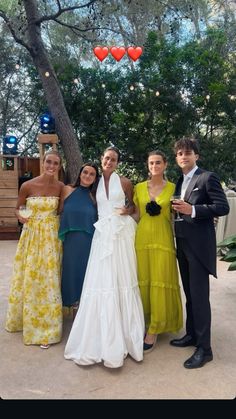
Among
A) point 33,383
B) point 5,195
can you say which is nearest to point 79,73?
point 5,195

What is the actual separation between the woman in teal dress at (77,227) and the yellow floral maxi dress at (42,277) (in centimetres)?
8

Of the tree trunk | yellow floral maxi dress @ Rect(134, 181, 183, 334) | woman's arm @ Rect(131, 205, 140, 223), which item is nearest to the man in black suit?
yellow floral maxi dress @ Rect(134, 181, 183, 334)

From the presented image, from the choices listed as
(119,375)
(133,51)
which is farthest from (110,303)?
(133,51)

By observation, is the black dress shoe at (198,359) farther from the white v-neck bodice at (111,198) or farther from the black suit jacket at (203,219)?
the white v-neck bodice at (111,198)

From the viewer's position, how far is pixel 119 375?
2.22 meters

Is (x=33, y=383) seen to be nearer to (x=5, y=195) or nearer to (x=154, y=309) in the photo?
(x=154, y=309)

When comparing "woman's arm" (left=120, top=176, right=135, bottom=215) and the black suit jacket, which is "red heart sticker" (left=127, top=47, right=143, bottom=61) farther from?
the black suit jacket

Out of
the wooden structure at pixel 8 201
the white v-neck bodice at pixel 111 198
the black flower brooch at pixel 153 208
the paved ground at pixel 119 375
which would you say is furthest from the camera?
the wooden structure at pixel 8 201

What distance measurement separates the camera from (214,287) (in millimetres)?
4172

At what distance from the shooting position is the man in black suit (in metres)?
2.23

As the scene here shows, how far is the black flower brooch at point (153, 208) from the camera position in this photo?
2.47 meters

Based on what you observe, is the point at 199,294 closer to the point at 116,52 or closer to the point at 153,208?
the point at 153,208

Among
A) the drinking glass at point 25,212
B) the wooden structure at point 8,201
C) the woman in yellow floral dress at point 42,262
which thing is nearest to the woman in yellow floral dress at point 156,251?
the woman in yellow floral dress at point 42,262

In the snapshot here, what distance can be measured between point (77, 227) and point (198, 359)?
Answer: 121cm
